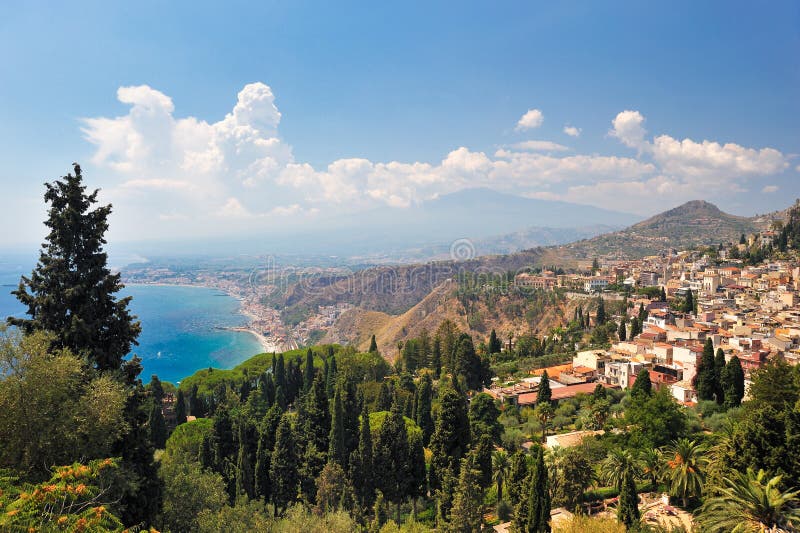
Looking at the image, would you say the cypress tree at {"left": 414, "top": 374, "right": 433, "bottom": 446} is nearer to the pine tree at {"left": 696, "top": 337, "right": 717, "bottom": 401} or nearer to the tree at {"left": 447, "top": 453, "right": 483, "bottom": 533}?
the tree at {"left": 447, "top": 453, "right": 483, "bottom": 533}

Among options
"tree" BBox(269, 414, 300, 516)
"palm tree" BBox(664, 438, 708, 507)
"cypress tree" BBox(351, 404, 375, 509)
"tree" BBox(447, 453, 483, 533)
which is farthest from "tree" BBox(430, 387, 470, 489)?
"palm tree" BBox(664, 438, 708, 507)

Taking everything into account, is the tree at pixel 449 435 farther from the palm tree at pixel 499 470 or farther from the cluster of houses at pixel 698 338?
the cluster of houses at pixel 698 338

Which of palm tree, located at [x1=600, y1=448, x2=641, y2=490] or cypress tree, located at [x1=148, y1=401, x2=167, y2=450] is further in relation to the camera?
cypress tree, located at [x1=148, y1=401, x2=167, y2=450]

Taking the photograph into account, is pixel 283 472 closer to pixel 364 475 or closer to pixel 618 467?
pixel 364 475

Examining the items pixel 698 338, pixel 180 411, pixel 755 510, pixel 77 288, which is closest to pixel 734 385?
pixel 698 338

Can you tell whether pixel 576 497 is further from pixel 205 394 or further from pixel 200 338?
pixel 200 338

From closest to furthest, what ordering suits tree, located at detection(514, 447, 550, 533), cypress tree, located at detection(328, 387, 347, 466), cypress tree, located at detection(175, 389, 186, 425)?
tree, located at detection(514, 447, 550, 533)
cypress tree, located at detection(328, 387, 347, 466)
cypress tree, located at detection(175, 389, 186, 425)
